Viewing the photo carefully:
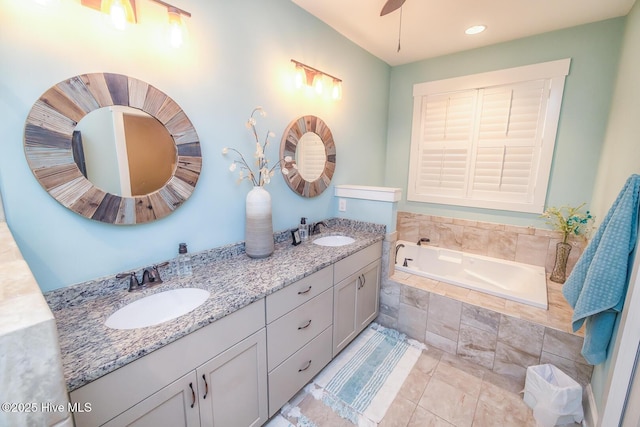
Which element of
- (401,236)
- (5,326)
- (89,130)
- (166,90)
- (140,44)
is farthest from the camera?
(401,236)

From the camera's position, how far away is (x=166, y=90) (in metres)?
1.33

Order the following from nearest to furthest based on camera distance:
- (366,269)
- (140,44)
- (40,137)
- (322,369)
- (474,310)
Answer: (40,137) < (140,44) < (322,369) < (474,310) < (366,269)

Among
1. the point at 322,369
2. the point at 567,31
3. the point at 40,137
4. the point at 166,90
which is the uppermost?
the point at 567,31

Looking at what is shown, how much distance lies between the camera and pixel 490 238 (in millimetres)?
2736

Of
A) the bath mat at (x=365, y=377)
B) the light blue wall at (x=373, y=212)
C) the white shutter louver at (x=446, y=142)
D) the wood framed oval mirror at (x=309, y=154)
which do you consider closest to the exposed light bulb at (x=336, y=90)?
the wood framed oval mirror at (x=309, y=154)

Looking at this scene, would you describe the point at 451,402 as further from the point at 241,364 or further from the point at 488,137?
the point at 488,137

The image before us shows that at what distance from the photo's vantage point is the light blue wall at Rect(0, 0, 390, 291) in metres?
0.98

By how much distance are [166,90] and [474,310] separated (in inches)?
95.7

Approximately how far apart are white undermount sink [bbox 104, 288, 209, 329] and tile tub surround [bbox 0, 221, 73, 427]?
67cm

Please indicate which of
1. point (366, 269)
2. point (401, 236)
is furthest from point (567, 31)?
point (366, 269)

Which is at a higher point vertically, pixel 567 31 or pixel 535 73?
pixel 567 31

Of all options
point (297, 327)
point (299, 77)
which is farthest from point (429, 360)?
point (299, 77)

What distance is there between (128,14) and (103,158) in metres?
0.63

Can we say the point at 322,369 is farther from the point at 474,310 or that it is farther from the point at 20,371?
the point at 20,371
